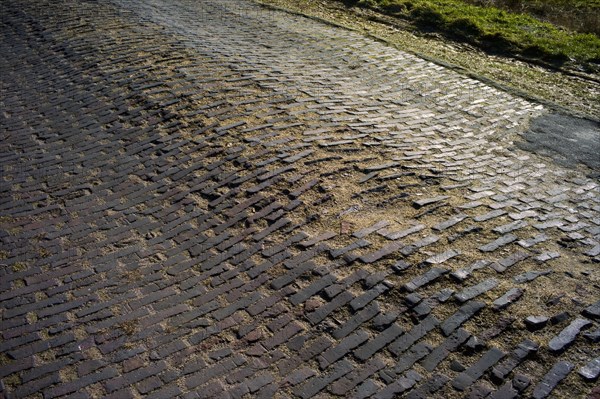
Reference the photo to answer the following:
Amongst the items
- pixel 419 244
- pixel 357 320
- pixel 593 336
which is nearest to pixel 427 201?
pixel 419 244

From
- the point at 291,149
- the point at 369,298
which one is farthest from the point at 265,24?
the point at 369,298

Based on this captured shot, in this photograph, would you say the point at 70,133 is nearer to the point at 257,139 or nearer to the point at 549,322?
the point at 257,139

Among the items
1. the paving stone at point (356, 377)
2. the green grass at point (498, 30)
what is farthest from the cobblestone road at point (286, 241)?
the green grass at point (498, 30)

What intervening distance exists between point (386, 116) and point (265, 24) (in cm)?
552

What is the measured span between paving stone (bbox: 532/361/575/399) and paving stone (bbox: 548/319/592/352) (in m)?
0.13

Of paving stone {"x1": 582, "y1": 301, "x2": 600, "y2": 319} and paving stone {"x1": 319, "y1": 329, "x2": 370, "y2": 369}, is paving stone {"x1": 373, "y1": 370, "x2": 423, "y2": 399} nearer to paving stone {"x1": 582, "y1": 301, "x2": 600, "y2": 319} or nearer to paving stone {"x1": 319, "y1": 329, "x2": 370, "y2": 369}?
paving stone {"x1": 319, "y1": 329, "x2": 370, "y2": 369}

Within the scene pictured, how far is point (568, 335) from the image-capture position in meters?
3.97

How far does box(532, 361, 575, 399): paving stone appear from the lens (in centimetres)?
359

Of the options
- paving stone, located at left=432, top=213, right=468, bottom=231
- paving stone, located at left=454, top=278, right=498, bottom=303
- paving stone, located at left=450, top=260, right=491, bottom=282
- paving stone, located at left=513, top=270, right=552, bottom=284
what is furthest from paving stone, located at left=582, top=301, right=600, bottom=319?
paving stone, located at left=432, top=213, right=468, bottom=231

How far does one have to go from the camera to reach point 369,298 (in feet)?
14.3

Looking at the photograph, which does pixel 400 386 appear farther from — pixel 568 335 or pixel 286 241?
pixel 286 241

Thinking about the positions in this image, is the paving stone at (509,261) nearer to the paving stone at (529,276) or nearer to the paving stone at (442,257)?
the paving stone at (529,276)

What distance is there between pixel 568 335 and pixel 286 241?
234cm

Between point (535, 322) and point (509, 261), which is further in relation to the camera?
point (509, 261)
